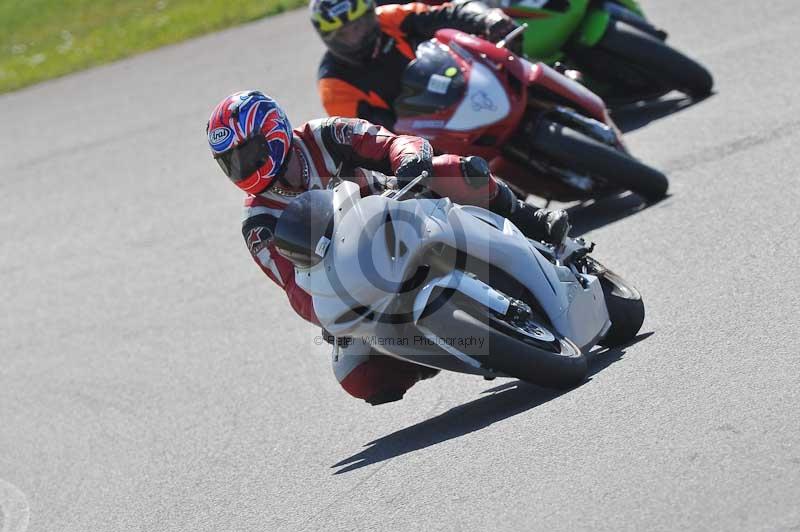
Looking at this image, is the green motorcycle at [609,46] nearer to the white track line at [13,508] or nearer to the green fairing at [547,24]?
the green fairing at [547,24]

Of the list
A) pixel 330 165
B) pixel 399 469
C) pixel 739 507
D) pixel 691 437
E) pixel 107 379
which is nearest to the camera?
pixel 739 507

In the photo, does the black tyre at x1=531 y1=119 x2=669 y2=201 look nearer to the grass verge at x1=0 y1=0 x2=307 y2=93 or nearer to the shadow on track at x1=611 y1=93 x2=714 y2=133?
the shadow on track at x1=611 y1=93 x2=714 y2=133

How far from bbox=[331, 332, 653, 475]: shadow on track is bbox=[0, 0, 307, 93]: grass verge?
35.4 ft

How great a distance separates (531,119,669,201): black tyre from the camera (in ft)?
26.5

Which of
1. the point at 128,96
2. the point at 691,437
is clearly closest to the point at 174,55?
the point at 128,96

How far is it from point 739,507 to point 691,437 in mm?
608

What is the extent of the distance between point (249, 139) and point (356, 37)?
271cm

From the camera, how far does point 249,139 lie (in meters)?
6.20

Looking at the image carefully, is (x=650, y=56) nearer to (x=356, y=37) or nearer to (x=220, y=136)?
(x=356, y=37)

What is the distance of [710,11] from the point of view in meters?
12.6

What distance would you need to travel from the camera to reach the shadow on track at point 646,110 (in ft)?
34.1

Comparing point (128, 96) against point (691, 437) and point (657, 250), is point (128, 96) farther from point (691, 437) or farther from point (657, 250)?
point (691, 437)

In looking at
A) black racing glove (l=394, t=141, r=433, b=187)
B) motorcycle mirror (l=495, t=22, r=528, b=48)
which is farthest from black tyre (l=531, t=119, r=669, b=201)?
black racing glove (l=394, t=141, r=433, b=187)

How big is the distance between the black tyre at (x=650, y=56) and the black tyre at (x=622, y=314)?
407 cm
